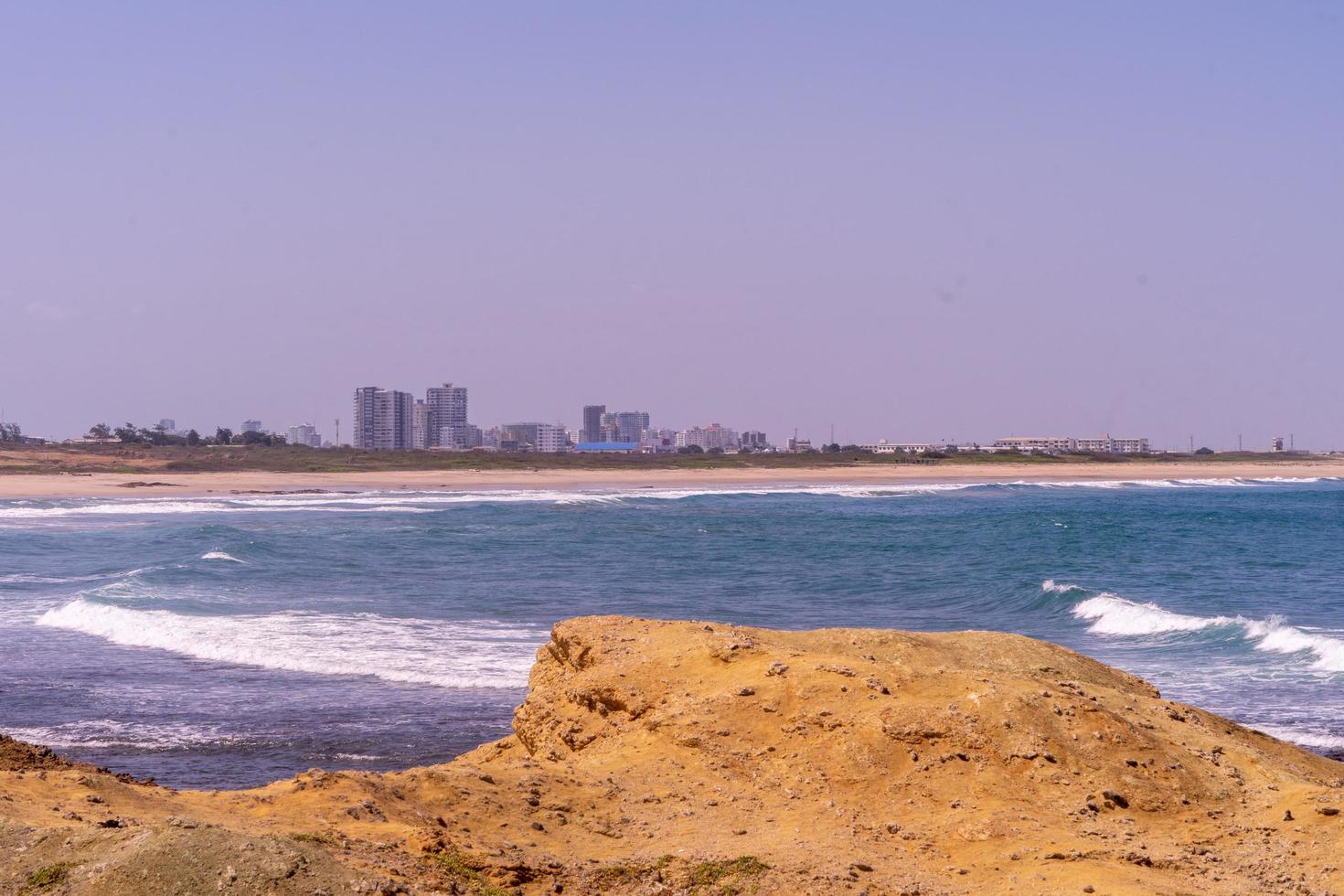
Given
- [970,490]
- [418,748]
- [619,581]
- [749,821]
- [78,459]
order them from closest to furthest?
[749,821], [418,748], [619,581], [970,490], [78,459]

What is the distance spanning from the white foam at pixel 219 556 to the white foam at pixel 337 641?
25.0 feet

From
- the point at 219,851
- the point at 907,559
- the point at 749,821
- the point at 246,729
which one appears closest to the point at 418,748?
the point at 246,729

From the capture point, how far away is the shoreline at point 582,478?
236ft


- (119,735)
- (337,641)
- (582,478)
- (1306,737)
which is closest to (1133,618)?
(1306,737)

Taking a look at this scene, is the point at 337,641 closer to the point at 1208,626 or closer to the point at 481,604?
the point at 481,604

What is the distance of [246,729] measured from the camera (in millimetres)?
12531

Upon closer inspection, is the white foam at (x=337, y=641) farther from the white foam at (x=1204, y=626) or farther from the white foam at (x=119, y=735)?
the white foam at (x=1204, y=626)

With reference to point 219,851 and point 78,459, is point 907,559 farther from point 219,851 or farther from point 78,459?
point 78,459

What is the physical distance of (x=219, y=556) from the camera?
100 ft

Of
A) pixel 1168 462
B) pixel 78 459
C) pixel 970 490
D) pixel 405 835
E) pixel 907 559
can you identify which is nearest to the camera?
pixel 405 835

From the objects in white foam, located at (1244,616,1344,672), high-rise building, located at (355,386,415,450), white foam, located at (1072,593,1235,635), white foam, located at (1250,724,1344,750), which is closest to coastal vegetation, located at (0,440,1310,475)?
high-rise building, located at (355,386,415,450)

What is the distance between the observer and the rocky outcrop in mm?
5590

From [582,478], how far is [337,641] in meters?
72.7

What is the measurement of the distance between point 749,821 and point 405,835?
1.89 m
